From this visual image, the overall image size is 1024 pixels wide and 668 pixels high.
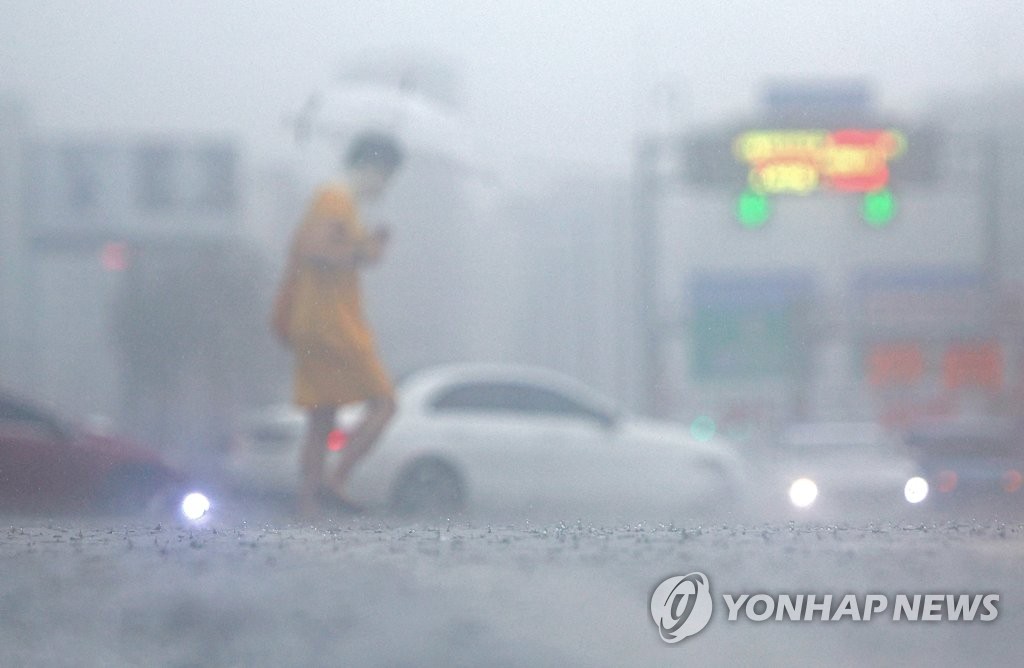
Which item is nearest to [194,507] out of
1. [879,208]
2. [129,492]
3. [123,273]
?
[129,492]

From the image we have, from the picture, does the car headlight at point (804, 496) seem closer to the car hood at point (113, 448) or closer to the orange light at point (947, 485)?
the orange light at point (947, 485)

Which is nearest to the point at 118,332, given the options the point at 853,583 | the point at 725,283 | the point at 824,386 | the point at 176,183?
the point at 176,183

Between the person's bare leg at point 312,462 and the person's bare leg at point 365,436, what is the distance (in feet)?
0.37

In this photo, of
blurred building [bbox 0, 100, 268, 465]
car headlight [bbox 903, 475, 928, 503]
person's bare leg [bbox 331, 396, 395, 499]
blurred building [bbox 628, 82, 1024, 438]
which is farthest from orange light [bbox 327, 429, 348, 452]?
car headlight [bbox 903, 475, 928, 503]

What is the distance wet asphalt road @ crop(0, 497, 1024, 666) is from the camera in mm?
1688

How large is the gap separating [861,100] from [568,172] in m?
1.42

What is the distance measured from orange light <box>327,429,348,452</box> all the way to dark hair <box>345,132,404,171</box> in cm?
78

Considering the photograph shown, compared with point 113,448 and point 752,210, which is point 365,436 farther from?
point 752,210

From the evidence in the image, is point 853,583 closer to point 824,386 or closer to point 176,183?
point 176,183

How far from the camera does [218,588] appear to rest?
5.73ft

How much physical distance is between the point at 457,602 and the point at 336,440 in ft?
7.52

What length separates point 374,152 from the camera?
3750 mm

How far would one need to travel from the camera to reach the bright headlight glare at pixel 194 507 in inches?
100

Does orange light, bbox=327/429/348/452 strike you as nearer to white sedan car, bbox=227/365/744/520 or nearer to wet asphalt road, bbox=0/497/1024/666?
white sedan car, bbox=227/365/744/520
